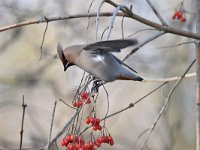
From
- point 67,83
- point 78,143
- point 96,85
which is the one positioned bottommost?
point 78,143

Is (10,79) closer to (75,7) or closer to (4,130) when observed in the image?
(4,130)

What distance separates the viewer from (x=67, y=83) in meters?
5.62

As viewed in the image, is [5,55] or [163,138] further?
[5,55]

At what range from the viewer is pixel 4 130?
5.93 meters

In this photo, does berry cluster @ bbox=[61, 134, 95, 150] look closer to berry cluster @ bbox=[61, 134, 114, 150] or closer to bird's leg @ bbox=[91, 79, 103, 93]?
berry cluster @ bbox=[61, 134, 114, 150]

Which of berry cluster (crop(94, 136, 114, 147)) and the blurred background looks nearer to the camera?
berry cluster (crop(94, 136, 114, 147))

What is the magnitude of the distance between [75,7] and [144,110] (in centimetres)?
134

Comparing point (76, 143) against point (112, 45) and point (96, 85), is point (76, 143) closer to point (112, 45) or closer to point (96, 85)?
point (96, 85)

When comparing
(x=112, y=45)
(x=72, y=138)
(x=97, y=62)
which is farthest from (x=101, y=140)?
(x=112, y=45)

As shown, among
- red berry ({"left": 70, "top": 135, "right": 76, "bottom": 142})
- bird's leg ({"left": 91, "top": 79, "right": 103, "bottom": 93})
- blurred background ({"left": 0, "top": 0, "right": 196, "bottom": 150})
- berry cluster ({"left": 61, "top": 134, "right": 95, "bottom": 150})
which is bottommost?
berry cluster ({"left": 61, "top": 134, "right": 95, "bottom": 150})

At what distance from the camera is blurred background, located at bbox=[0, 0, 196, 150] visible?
5363 millimetres

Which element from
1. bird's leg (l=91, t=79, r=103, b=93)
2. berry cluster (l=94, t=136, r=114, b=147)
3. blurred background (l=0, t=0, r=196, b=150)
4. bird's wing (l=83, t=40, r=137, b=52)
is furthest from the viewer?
blurred background (l=0, t=0, r=196, b=150)

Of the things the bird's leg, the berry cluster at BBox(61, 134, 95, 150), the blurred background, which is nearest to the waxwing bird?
the bird's leg

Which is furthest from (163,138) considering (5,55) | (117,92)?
(5,55)
